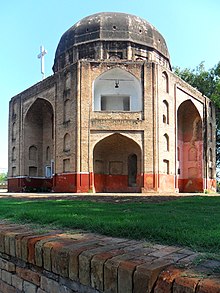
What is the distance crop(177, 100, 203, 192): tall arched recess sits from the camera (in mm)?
24656

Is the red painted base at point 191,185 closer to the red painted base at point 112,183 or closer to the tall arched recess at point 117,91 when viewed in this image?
the red painted base at point 112,183

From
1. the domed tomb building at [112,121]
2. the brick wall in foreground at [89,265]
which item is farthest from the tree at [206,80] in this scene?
the brick wall in foreground at [89,265]

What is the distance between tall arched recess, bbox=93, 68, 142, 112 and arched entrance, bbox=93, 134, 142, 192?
2479 millimetres

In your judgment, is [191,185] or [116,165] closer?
[116,165]

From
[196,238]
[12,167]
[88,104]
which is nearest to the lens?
[196,238]

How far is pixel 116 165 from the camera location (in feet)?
73.8

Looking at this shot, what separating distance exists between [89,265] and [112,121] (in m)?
18.1

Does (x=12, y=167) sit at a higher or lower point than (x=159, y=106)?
lower

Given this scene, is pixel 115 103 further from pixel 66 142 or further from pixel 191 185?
pixel 191 185

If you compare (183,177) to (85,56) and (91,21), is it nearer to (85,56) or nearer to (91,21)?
(85,56)

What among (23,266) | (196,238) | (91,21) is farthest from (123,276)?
(91,21)

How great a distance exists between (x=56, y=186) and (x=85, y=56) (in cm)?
972

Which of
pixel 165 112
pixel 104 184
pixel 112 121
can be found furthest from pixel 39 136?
pixel 165 112

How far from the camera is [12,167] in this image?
2622 centimetres
